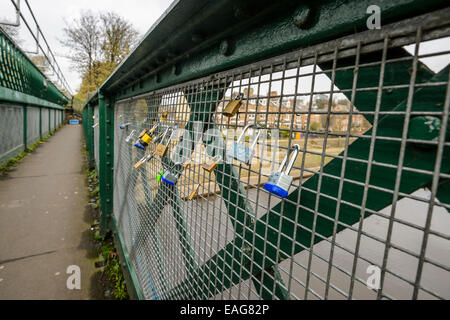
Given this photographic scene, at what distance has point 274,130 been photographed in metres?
0.76

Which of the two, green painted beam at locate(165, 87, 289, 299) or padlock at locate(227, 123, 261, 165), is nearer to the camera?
padlock at locate(227, 123, 261, 165)

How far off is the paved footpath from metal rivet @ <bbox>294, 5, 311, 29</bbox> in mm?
3525

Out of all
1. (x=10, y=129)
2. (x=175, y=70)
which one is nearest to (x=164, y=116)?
(x=175, y=70)

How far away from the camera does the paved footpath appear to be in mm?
3037

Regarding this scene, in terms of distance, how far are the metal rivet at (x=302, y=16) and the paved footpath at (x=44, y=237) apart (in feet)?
11.6

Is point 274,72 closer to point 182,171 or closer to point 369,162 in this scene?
point 369,162

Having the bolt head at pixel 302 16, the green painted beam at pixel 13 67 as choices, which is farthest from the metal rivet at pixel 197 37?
the green painted beam at pixel 13 67

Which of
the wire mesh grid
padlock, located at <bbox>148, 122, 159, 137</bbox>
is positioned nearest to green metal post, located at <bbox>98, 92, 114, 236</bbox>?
padlock, located at <bbox>148, 122, 159, 137</bbox>

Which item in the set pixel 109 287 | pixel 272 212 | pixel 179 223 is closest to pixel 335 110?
pixel 272 212

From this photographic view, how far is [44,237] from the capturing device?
4152 mm

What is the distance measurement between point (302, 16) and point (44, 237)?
5.13 m

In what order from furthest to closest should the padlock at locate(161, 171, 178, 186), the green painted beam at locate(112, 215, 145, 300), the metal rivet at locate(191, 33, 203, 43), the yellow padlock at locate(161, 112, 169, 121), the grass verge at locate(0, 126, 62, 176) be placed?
the grass verge at locate(0, 126, 62, 176) < the green painted beam at locate(112, 215, 145, 300) < the yellow padlock at locate(161, 112, 169, 121) < the padlock at locate(161, 171, 178, 186) < the metal rivet at locate(191, 33, 203, 43)

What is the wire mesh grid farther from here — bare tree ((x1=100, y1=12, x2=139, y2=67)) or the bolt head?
bare tree ((x1=100, y1=12, x2=139, y2=67))

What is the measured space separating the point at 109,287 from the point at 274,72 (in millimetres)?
3432
